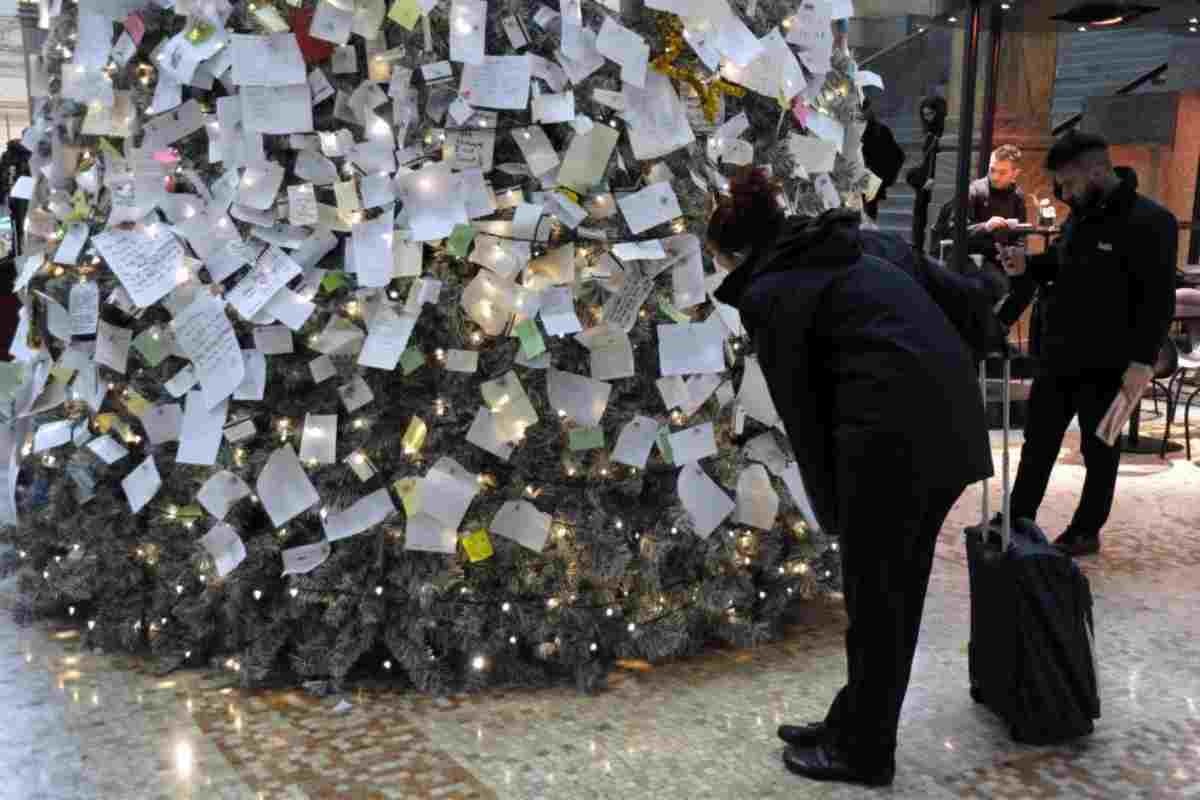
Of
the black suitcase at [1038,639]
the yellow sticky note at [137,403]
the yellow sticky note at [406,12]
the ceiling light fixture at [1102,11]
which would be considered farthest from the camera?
the ceiling light fixture at [1102,11]

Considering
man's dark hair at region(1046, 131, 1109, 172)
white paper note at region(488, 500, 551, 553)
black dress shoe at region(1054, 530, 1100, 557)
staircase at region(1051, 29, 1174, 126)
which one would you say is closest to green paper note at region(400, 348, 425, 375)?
white paper note at region(488, 500, 551, 553)

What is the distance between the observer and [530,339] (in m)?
3.16

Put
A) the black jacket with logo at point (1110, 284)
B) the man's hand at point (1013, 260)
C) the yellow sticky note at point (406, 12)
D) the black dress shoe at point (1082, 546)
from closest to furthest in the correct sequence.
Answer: the yellow sticky note at point (406, 12) < the man's hand at point (1013, 260) < the black jacket with logo at point (1110, 284) < the black dress shoe at point (1082, 546)

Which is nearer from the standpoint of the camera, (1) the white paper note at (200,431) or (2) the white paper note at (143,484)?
(1) the white paper note at (200,431)

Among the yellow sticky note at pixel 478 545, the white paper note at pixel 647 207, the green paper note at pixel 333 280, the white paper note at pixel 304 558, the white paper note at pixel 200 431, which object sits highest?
the white paper note at pixel 647 207

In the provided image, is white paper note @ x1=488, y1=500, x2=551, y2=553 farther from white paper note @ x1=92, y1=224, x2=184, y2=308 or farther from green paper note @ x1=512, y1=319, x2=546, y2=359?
white paper note @ x1=92, y1=224, x2=184, y2=308

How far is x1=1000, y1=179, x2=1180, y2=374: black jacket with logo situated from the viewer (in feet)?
12.9

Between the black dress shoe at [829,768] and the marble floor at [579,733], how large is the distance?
4cm

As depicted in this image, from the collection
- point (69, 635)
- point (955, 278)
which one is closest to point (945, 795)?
point (955, 278)

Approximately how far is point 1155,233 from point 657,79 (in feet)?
6.15

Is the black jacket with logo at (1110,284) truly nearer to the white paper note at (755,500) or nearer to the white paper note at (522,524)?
the white paper note at (755,500)

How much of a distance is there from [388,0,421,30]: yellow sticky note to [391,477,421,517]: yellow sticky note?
1208 mm

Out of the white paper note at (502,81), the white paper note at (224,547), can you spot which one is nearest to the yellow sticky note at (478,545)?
the white paper note at (224,547)

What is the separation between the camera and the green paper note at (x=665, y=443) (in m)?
3.33
